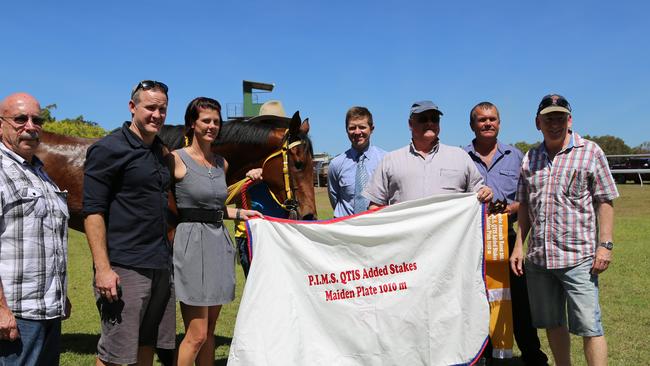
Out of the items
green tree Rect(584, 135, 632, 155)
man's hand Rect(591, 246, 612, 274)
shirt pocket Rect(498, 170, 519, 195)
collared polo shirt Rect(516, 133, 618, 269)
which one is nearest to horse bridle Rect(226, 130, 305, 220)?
shirt pocket Rect(498, 170, 519, 195)

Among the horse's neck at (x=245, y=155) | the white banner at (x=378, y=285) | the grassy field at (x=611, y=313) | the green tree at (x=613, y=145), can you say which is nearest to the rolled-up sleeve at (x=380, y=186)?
the white banner at (x=378, y=285)

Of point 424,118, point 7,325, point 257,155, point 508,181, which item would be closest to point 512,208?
point 508,181

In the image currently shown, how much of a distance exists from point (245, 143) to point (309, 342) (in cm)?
233

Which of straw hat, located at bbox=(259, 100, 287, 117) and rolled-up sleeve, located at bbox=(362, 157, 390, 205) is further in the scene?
straw hat, located at bbox=(259, 100, 287, 117)

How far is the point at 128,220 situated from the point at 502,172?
3.33 m

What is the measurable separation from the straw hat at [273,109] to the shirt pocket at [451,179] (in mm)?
→ 2498

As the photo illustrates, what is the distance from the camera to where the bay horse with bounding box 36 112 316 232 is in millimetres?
4863

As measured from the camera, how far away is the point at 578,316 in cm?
365

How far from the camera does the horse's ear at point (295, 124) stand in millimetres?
4977

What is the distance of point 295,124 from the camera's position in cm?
504

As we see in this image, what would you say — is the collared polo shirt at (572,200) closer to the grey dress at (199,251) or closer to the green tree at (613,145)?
the grey dress at (199,251)

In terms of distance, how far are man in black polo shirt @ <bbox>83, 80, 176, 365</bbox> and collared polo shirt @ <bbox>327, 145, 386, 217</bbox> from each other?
7.04 ft

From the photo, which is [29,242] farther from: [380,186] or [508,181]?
[508,181]

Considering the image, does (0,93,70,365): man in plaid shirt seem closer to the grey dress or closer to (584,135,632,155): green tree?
the grey dress
